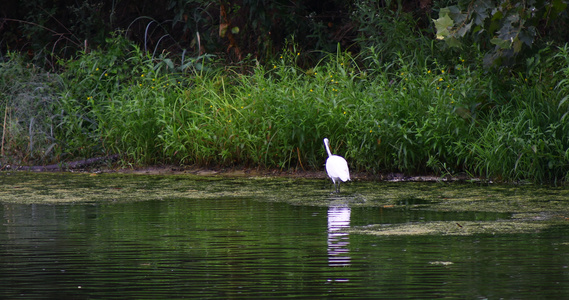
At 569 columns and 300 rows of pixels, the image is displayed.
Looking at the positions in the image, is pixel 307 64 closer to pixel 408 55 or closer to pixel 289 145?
pixel 408 55

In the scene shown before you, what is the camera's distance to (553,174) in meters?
7.39

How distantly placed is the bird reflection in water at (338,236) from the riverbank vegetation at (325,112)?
2097mm

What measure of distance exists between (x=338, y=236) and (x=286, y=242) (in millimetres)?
345

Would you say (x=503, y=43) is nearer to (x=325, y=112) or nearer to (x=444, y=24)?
(x=444, y=24)

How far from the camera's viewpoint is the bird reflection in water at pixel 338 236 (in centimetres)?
402

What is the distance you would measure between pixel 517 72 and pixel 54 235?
198 inches

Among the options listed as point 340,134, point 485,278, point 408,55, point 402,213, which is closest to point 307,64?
point 408,55

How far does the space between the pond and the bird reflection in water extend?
1cm

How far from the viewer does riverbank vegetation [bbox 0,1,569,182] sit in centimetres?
755

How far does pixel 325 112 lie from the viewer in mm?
8438

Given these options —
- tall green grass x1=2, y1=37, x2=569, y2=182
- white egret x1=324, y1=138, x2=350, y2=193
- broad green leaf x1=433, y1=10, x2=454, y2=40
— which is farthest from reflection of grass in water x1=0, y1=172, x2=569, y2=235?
broad green leaf x1=433, y1=10, x2=454, y2=40

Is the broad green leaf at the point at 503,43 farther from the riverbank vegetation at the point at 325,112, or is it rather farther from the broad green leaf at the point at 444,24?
the broad green leaf at the point at 444,24

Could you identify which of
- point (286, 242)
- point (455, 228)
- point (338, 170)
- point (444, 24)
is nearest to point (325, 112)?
point (444, 24)

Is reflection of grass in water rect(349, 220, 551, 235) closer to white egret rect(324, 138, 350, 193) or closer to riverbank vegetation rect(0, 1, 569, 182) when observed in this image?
white egret rect(324, 138, 350, 193)
